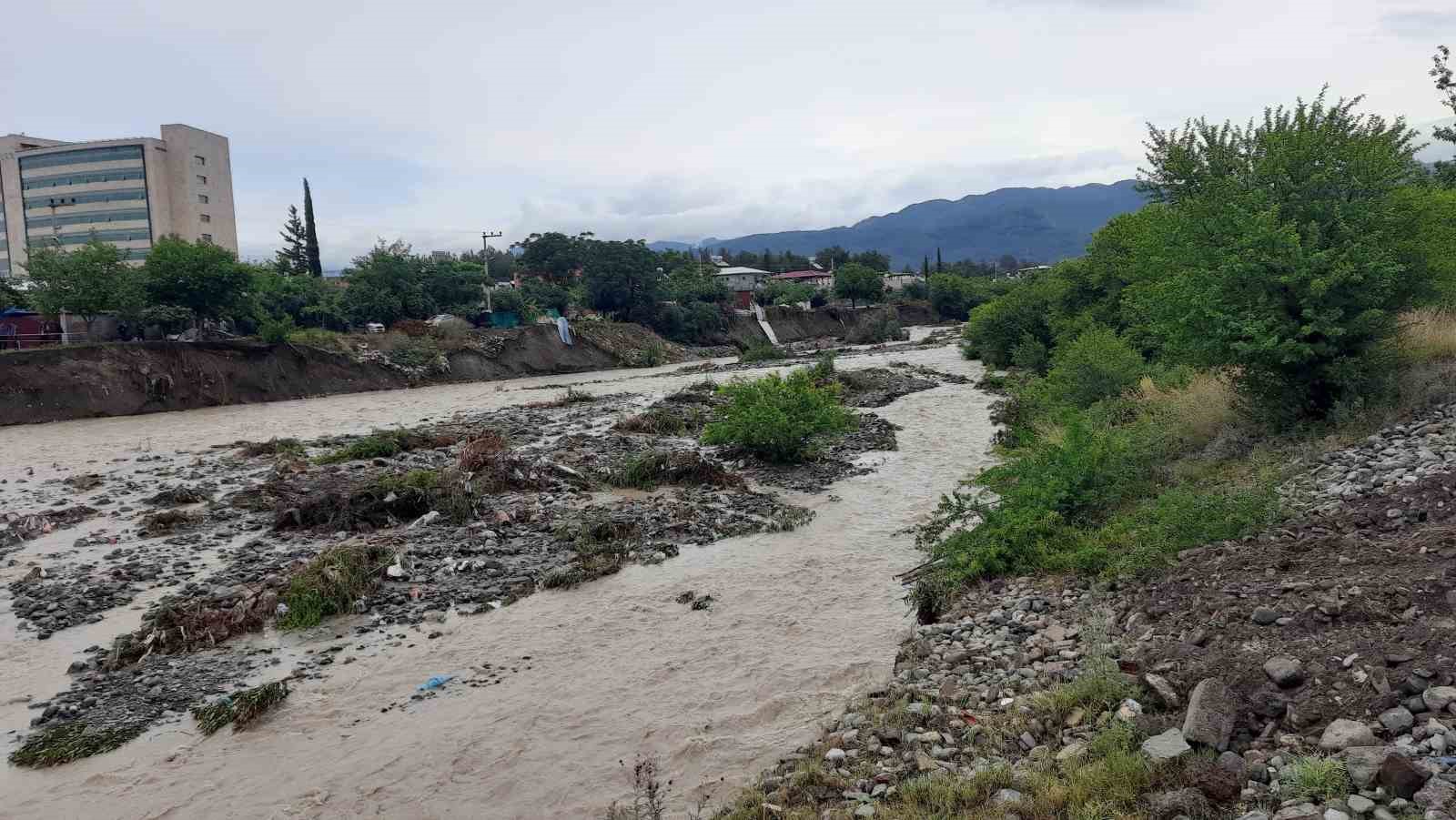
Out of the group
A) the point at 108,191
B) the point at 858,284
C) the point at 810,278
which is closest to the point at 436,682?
the point at 858,284

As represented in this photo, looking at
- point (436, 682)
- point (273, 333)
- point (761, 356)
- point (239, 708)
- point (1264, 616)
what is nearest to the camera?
point (1264, 616)

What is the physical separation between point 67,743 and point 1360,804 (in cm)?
982

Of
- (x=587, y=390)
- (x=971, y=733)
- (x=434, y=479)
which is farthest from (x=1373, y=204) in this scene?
(x=587, y=390)

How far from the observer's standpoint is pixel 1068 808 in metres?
4.62

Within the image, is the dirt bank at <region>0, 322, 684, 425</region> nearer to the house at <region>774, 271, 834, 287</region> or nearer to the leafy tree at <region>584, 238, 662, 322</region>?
the leafy tree at <region>584, 238, 662, 322</region>

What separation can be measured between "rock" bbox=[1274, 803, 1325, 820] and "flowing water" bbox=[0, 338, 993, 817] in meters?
3.63

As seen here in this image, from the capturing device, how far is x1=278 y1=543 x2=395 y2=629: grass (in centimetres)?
1005

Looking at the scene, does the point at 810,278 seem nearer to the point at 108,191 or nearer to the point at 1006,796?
the point at 108,191

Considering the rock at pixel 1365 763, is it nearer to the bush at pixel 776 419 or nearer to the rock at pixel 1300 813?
the rock at pixel 1300 813

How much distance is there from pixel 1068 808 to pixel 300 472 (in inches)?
688

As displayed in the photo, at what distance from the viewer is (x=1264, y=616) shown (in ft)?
20.3

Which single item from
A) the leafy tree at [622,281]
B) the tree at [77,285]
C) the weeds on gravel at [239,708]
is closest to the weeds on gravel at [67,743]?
the weeds on gravel at [239,708]

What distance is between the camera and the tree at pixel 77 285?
36.9 meters

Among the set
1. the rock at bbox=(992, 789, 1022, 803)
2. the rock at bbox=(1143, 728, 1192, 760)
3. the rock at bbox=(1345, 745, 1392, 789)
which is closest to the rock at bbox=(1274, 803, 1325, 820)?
the rock at bbox=(1345, 745, 1392, 789)
